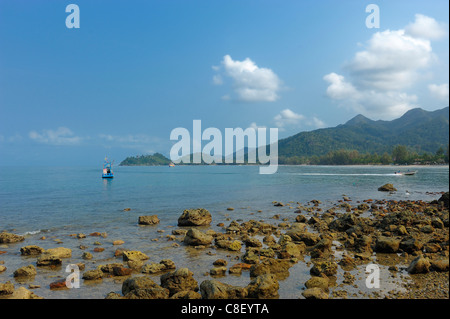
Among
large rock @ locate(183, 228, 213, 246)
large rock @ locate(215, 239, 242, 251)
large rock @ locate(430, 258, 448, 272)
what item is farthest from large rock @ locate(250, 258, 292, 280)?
large rock @ locate(430, 258, 448, 272)

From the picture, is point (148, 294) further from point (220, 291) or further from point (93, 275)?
point (93, 275)

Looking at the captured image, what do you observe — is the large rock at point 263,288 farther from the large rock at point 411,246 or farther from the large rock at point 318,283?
the large rock at point 411,246

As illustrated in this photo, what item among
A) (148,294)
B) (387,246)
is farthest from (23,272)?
(387,246)

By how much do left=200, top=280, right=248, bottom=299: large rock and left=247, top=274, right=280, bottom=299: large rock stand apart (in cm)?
29

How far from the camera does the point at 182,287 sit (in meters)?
12.1

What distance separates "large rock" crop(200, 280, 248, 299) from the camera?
439 inches

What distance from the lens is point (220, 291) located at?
11258 mm

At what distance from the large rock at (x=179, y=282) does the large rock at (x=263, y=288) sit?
2.51 meters

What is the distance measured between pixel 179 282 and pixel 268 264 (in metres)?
4.63

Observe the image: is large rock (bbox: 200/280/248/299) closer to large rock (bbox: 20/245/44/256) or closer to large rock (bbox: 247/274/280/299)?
large rock (bbox: 247/274/280/299)

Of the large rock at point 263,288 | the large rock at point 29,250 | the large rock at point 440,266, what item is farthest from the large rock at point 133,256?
the large rock at point 440,266
